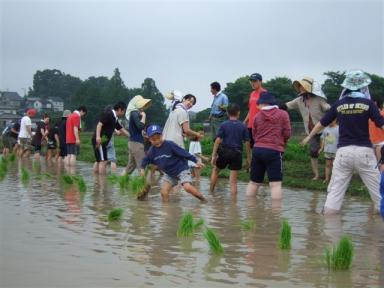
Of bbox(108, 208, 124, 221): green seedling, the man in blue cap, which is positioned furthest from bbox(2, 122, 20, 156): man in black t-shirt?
bbox(108, 208, 124, 221): green seedling

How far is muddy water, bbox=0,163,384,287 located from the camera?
3982 mm

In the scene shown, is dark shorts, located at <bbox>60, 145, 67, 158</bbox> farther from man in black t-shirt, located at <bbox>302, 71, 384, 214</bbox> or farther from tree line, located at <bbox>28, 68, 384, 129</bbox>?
tree line, located at <bbox>28, 68, 384, 129</bbox>

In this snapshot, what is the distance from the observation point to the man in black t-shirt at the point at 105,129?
12.0 meters

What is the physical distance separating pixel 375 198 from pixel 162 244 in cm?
295

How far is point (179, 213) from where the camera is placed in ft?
23.0

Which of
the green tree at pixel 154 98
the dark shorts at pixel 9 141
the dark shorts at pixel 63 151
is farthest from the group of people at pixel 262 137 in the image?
the green tree at pixel 154 98

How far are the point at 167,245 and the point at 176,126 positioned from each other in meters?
4.58

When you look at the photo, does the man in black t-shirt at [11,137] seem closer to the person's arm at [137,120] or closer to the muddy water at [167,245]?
the person's arm at [137,120]

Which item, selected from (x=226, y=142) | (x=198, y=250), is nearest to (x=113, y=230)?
(x=198, y=250)

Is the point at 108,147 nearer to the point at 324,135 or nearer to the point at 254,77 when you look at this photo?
the point at 254,77

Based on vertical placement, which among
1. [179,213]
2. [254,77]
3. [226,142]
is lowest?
[179,213]

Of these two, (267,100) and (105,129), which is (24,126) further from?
(267,100)

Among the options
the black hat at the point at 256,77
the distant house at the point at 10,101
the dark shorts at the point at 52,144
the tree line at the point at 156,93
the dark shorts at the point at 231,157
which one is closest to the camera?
the dark shorts at the point at 231,157

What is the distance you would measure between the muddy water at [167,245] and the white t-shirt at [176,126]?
1412mm
